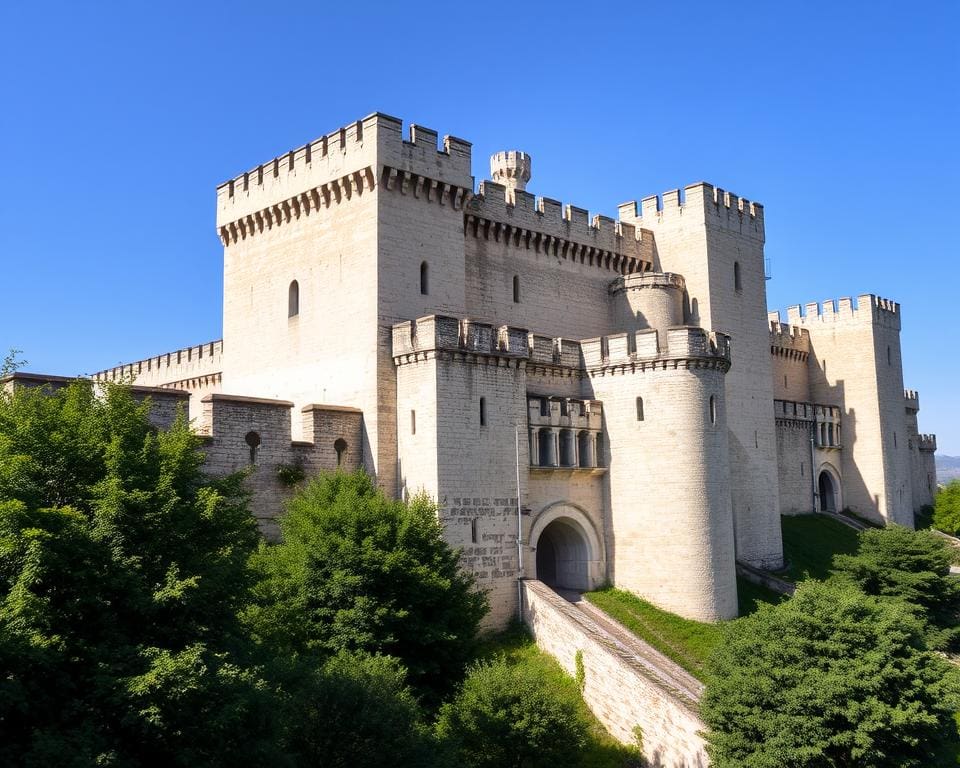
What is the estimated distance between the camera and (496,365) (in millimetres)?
29078

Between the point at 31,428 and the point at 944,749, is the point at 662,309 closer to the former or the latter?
the point at 944,749

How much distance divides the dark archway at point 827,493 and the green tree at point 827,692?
3120 cm

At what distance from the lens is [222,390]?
122 ft

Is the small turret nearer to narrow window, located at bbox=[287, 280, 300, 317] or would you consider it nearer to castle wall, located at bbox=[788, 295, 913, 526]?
narrow window, located at bbox=[287, 280, 300, 317]

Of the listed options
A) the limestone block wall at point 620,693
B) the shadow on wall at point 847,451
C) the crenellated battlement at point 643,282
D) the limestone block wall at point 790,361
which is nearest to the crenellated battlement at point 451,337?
the limestone block wall at point 620,693

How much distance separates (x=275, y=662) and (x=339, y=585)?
436 cm

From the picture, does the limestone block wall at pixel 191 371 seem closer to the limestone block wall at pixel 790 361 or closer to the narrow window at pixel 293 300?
the narrow window at pixel 293 300

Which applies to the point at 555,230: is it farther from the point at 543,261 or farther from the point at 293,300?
the point at 293,300

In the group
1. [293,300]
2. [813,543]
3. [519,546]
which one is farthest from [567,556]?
[813,543]

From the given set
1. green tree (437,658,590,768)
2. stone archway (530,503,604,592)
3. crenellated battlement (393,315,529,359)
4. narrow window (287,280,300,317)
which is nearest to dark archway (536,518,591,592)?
stone archway (530,503,604,592)

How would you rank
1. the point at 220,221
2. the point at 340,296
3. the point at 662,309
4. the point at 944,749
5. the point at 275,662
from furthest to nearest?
the point at 662,309 < the point at 220,221 < the point at 340,296 < the point at 944,749 < the point at 275,662

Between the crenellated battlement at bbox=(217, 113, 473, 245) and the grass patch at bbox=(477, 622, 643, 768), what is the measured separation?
580 inches

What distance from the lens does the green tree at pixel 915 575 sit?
1430 inches

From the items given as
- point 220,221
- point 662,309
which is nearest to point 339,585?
point 220,221
